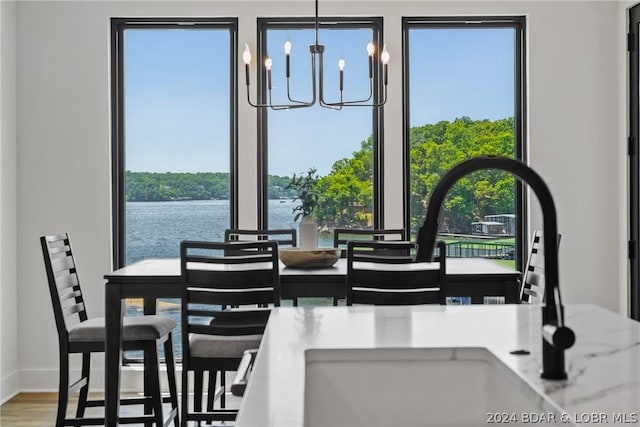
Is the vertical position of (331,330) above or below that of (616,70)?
below

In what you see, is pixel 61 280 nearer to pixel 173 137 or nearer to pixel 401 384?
pixel 173 137

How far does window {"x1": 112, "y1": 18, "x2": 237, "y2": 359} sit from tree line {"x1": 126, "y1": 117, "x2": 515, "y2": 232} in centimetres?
1

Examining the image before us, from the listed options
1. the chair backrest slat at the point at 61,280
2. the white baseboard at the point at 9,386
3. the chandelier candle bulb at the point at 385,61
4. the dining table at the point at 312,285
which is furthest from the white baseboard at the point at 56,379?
the chandelier candle bulb at the point at 385,61

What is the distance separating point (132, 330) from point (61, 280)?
46 cm

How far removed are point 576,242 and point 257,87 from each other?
2340 millimetres

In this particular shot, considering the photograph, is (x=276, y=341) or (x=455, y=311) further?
(x=455, y=311)

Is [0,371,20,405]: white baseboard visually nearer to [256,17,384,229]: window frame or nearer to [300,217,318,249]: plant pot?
[256,17,384,229]: window frame

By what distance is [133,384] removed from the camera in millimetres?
4371

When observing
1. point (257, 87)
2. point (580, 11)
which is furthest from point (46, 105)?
point (580, 11)

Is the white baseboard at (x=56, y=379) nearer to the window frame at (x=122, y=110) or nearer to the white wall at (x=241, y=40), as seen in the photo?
the white wall at (x=241, y=40)

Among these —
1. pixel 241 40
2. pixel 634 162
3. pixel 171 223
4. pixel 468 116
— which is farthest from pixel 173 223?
pixel 634 162

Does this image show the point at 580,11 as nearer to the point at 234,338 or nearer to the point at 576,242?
the point at 576,242

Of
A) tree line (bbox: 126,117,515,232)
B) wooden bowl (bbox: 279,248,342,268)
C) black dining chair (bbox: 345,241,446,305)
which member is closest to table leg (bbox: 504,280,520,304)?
black dining chair (bbox: 345,241,446,305)

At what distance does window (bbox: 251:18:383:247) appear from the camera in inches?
177
